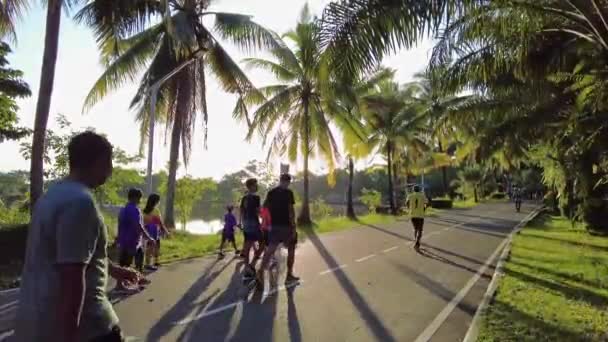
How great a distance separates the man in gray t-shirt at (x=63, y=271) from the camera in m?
2.21

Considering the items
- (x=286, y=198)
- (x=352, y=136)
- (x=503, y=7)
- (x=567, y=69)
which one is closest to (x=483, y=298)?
(x=286, y=198)

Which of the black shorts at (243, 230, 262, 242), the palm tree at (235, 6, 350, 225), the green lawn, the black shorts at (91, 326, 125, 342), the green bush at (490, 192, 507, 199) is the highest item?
the palm tree at (235, 6, 350, 225)

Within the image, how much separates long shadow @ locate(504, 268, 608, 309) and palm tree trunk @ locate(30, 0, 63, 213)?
10.5 meters

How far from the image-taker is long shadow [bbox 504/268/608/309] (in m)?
8.35

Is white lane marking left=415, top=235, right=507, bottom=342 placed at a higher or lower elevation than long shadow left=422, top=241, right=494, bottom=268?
lower

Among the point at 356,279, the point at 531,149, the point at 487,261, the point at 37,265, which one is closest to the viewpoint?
the point at 37,265

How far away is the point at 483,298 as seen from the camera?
849 cm

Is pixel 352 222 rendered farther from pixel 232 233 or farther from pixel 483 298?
pixel 483 298

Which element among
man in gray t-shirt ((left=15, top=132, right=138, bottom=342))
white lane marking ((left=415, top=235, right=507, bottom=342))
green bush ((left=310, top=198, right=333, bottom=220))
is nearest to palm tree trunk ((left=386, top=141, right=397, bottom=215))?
green bush ((left=310, top=198, right=333, bottom=220))

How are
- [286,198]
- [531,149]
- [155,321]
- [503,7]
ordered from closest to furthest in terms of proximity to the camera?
[155,321] → [503,7] → [286,198] → [531,149]

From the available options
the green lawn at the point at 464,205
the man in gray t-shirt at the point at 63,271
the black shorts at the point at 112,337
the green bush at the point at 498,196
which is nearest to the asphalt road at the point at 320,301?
the black shorts at the point at 112,337

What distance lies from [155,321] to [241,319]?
1.10 m

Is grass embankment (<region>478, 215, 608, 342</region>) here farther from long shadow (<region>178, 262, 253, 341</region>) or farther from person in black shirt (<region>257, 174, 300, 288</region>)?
person in black shirt (<region>257, 174, 300, 288</region>)

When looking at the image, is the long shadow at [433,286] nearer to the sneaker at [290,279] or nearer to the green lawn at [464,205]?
the sneaker at [290,279]
